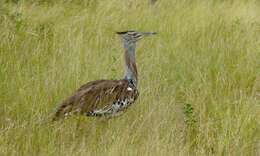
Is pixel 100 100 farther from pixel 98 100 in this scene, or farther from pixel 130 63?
pixel 130 63

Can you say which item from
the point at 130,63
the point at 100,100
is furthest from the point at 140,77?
the point at 100,100

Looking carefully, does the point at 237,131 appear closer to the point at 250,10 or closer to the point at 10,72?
the point at 10,72

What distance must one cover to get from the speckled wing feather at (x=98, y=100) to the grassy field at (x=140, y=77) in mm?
104

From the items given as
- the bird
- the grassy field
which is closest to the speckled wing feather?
the bird

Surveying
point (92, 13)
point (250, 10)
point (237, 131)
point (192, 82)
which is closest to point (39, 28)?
point (92, 13)

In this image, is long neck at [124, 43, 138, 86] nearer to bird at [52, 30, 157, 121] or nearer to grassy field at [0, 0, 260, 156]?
bird at [52, 30, 157, 121]

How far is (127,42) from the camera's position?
438 centimetres

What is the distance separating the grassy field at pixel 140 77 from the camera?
390 centimetres

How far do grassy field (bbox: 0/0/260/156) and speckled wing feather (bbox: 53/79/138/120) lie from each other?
0.10 metres

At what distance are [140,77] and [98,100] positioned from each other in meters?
1.33

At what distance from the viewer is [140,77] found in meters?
5.27

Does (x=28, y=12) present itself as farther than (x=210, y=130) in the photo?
Yes

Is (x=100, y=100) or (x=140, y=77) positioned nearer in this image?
(x=100, y=100)

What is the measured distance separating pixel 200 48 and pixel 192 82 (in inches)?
42.4
